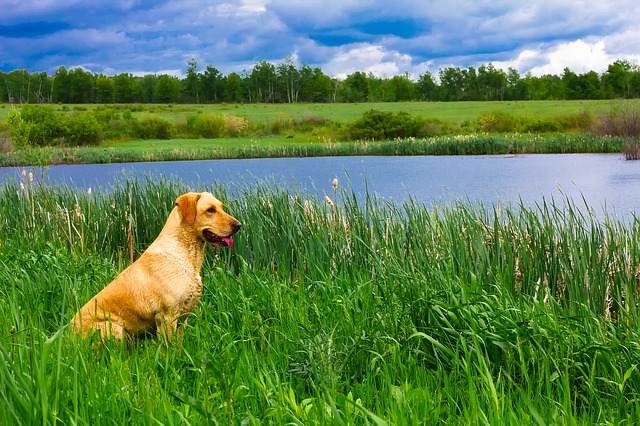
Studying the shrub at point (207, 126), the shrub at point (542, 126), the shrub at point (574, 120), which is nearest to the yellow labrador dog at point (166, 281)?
the shrub at point (574, 120)

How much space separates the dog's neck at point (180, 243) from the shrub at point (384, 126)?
45.8 metres

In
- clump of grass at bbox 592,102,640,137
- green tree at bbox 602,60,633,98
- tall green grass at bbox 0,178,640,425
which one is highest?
green tree at bbox 602,60,633,98

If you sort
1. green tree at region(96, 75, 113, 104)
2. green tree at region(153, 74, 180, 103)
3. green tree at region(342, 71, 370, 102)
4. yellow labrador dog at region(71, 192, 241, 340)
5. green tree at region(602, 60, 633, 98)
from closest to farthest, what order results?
yellow labrador dog at region(71, 192, 241, 340) → green tree at region(602, 60, 633, 98) → green tree at region(96, 75, 113, 104) → green tree at region(153, 74, 180, 103) → green tree at region(342, 71, 370, 102)

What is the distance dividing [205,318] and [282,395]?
1.67 meters

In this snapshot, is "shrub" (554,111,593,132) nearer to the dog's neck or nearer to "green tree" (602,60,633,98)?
"green tree" (602,60,633,98)

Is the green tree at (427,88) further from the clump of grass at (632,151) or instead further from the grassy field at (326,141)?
the clump of grass at (632,151)

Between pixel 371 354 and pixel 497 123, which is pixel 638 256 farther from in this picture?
pixel 497 123

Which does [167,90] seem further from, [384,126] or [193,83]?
[384,126]

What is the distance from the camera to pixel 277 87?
343 ft

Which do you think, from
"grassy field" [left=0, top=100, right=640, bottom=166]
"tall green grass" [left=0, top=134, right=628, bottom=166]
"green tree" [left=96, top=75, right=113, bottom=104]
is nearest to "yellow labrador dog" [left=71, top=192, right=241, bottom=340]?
"grassy field" [left=0, top=100, right=640, bottom=166]

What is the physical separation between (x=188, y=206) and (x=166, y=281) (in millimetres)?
475

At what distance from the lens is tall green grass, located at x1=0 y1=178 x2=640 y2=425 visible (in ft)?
8.39

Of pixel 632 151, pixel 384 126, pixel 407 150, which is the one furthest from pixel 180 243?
pixel 384 126

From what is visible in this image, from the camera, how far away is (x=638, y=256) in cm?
555
